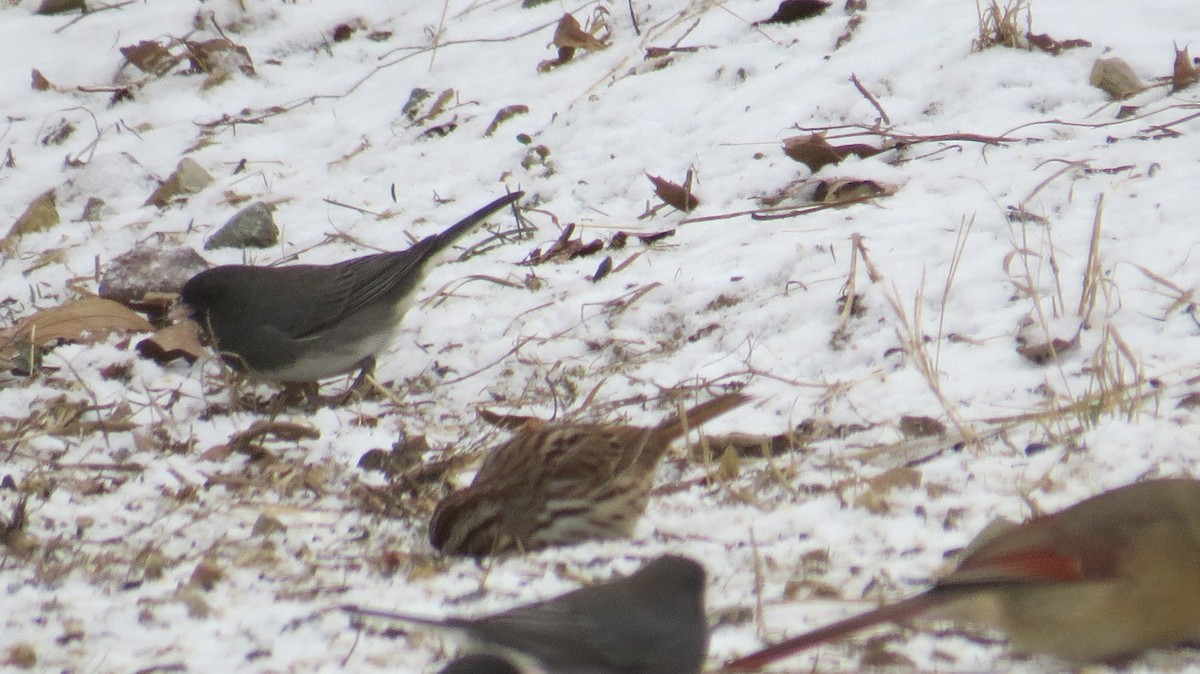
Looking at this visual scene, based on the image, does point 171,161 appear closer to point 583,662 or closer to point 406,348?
point 406,348

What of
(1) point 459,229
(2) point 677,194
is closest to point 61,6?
(1) point 459,229

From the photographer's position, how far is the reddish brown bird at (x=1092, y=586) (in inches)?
97.5

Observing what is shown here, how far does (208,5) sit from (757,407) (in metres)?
4.96

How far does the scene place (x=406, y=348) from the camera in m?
5.54

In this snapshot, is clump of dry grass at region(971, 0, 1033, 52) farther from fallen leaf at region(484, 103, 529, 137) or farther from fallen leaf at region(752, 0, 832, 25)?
fallen leaf at region(484, 103, 529, 137)

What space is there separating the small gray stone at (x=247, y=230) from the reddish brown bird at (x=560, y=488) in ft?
8.93

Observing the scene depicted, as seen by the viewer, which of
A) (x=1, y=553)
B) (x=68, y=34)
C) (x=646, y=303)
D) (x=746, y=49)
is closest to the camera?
(x=1, y=553)

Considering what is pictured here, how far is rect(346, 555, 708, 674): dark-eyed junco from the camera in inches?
101

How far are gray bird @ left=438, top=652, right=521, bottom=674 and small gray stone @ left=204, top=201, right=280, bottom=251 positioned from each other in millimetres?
4234

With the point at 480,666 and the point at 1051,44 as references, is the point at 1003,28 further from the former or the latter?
the point at 480,666

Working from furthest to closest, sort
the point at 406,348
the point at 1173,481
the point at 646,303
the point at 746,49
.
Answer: the point at 746,49 → the point at 406,348 → the point at 646,303 → the point at 1173,481

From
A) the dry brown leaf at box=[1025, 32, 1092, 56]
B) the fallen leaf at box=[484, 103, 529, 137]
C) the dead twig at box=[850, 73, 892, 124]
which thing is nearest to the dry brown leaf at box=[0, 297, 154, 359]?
the fallen leaf at box=[484, 103, 529, 137]

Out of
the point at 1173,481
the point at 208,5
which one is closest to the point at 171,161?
the point at 208,5

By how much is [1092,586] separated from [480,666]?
3.45 feet
